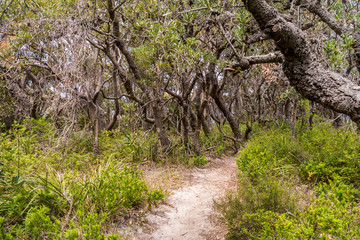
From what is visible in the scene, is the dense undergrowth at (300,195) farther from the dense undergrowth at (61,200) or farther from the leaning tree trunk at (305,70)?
the dense undergrowth at (61,200)

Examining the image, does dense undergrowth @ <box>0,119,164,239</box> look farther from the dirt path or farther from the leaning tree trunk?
the leaning tree trunk

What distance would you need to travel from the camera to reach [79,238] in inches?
95.5

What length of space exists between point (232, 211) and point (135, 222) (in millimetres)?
1419

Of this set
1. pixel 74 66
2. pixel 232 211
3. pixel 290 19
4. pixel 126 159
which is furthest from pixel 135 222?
pixel 290 19

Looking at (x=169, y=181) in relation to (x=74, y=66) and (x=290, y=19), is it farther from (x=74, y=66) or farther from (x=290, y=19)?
(x=290, y=19)

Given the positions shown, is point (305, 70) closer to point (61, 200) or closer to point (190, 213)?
point (190, 213)

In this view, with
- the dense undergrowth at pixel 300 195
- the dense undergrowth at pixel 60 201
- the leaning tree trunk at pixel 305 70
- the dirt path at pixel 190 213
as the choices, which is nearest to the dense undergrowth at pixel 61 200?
the dense undergrowth at pixel 60 201

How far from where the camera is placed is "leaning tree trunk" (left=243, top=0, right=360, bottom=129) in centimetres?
295

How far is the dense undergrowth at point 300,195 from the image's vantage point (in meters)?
2.21

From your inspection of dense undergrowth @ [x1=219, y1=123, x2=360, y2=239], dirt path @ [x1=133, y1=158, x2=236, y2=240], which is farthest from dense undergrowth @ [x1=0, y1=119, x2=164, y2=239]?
dense undergrowth @ [x1=219, y1=123, x2=360, y2=239]

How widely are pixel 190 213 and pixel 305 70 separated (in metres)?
2.88

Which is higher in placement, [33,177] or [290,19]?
[290,19]

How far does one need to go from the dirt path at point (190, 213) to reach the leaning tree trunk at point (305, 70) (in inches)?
91.7

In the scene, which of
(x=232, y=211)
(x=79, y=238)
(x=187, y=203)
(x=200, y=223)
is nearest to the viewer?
(x=79, y=238)
